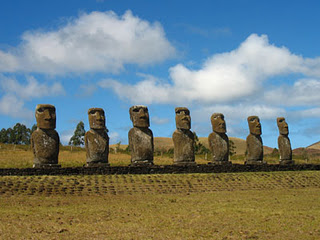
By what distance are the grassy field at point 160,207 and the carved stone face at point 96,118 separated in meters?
2.64

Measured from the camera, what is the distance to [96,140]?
58.6 feet

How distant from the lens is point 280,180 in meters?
18.5

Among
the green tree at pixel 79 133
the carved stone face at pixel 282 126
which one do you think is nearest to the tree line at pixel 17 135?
the green tree at pixel 79 133

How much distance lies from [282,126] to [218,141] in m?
6.00

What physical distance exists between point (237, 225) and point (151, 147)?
982cm

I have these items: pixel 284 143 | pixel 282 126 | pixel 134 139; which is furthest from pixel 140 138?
pixel 282 126

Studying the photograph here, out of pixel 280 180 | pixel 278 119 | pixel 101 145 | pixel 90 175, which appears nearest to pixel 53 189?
pixel 90 175

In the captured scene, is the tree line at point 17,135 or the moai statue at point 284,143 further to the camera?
the tree line at point 17,135

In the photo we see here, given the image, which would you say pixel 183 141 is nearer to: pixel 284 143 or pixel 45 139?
pixel 45 139

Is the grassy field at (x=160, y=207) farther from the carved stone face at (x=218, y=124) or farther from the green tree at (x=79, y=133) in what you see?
the green tree at (x=79, y=133)

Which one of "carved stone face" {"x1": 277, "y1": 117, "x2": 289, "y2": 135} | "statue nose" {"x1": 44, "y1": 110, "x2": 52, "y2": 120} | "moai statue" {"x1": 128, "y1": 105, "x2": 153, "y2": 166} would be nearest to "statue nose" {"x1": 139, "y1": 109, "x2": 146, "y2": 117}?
"moai statue" {"x1": 128, "y1": 105, "x2": 153, "y2": 166}

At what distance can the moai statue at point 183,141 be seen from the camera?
19688mm

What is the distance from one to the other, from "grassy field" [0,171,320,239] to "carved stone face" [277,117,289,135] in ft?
20.8

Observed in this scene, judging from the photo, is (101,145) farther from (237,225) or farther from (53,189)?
(237,225)
